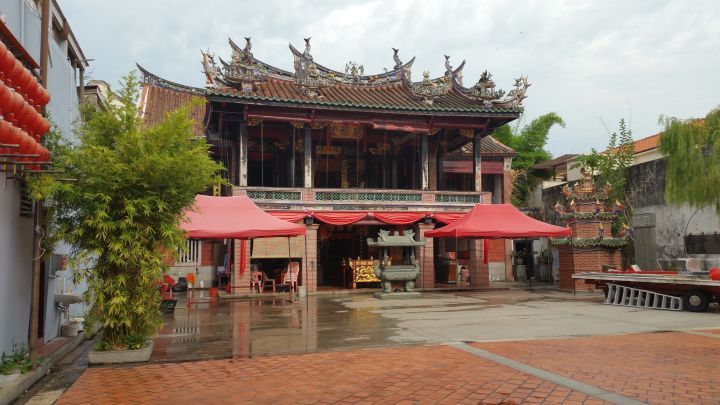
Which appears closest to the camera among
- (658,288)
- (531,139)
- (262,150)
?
(658,288)

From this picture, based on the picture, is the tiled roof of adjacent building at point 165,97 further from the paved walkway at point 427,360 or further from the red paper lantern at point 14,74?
the red paper lantern at point 14,74

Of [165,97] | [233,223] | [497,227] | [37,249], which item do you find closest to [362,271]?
[497,227]

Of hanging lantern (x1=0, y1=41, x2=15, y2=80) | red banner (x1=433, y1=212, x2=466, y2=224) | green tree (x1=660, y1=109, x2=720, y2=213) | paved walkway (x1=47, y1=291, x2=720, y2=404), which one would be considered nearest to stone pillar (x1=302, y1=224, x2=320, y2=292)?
red banner (x1=433, y1=212, x2=466, y2=224)

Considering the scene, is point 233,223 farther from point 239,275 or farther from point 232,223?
point 239,275

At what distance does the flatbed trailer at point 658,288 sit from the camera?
40.3 feet

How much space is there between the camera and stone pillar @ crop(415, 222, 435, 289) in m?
19.9

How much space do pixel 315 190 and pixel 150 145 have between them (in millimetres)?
11887

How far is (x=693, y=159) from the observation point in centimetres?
1709

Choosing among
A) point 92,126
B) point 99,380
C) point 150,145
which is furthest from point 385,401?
point 92,126

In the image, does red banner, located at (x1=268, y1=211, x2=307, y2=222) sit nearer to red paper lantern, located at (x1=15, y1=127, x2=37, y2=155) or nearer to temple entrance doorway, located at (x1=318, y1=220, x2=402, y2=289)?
temple entrance doorway, located at (x1=318, y1=220, x2=402, y2=289)

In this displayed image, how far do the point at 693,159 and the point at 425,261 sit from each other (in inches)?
366

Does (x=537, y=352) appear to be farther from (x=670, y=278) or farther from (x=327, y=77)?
(x=327, y=77)

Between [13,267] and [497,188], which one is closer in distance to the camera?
[13,267]

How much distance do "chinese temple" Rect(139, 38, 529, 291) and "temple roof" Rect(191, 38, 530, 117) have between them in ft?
0.14
